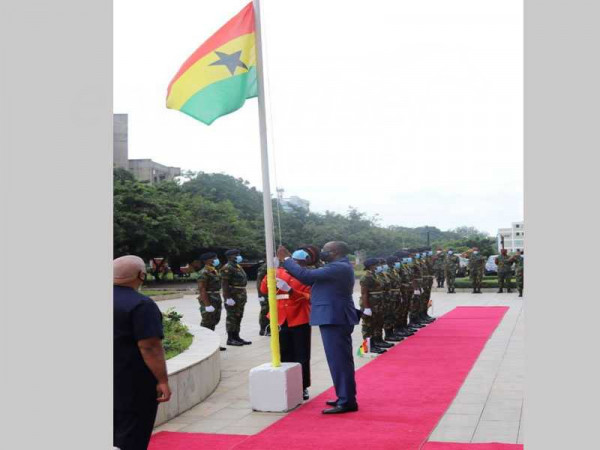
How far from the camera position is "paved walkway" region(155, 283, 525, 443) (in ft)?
19.1

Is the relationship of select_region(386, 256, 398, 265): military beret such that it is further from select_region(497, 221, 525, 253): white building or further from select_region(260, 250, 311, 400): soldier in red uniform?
select_region(497, 221, 525, 253): white building

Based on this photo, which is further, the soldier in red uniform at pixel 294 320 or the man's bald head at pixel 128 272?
the soldier in red uniform at pixel 294 320

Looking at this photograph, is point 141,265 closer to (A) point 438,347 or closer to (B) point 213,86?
(B) point 213,86

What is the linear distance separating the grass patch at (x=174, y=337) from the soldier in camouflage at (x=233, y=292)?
1121mm

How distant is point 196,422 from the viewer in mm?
6301

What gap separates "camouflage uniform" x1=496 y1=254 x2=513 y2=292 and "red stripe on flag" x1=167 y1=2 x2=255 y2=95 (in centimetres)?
1732

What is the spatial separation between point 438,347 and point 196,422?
5.51 metres

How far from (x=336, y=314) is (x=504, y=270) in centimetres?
1766

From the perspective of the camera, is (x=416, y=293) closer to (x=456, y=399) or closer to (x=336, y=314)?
(x=456, y=399)

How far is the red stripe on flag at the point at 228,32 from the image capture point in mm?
6688

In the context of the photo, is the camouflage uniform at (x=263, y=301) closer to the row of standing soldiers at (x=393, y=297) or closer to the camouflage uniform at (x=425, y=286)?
the row of standing soldiers at (x=393, y=297)

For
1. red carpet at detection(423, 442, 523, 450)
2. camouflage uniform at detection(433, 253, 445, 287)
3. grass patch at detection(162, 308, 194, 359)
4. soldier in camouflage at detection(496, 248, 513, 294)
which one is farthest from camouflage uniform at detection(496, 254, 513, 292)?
red carpet at detection(423, 442, 523, 450)

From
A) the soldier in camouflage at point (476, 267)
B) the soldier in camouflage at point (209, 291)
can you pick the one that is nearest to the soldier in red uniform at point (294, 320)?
the soldier in camouflage at point (209, 291)

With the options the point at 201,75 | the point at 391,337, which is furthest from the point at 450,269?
the point at 201,75
